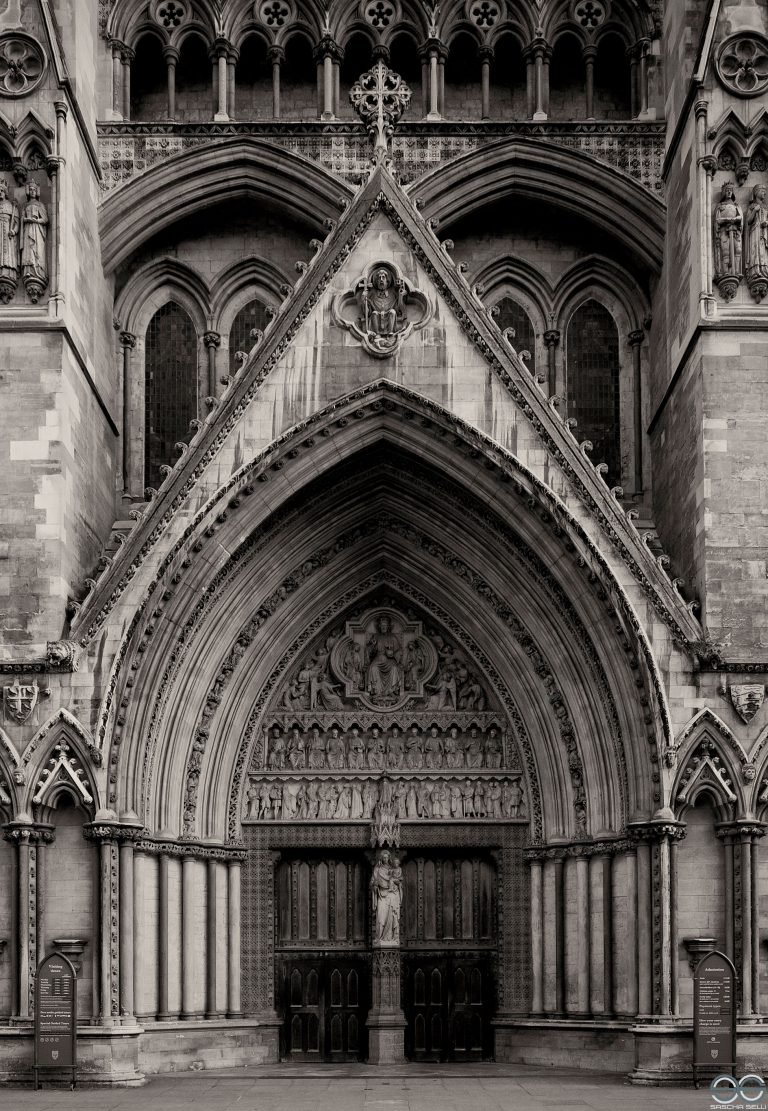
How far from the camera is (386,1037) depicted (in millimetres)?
21938

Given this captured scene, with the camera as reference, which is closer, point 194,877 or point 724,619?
point 724,619

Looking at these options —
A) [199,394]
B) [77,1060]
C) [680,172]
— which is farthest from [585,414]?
[77,1060]

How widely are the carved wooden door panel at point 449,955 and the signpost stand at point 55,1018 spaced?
16.4 feet

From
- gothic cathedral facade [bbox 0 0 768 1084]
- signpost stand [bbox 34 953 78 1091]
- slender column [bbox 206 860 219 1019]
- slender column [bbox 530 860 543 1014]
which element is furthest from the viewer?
slender column [bbox 530 860 543 1014]

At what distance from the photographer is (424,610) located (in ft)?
76.2

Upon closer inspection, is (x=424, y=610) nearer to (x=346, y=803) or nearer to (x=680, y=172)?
(x=346, y=803)

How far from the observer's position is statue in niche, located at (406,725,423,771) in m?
23.0

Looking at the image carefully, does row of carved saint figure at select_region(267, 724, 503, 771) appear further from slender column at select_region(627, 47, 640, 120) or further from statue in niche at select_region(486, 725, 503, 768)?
slender column at select_region(627, 47, 640, 120)

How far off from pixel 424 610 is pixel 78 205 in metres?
6.87

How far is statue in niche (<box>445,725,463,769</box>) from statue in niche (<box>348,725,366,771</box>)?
1.11m

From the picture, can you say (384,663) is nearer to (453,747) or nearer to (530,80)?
(453,747)

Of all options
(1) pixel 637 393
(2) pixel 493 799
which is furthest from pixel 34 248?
(2) pixel 493 799

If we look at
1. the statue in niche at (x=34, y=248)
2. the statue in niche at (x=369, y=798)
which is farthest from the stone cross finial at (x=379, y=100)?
the statue in niche at (x=369, y=798)

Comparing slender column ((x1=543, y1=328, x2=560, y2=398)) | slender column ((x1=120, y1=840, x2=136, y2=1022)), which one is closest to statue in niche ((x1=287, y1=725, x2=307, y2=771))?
slender column ((x1=120, y1=840, x2=136, y2=1022))
